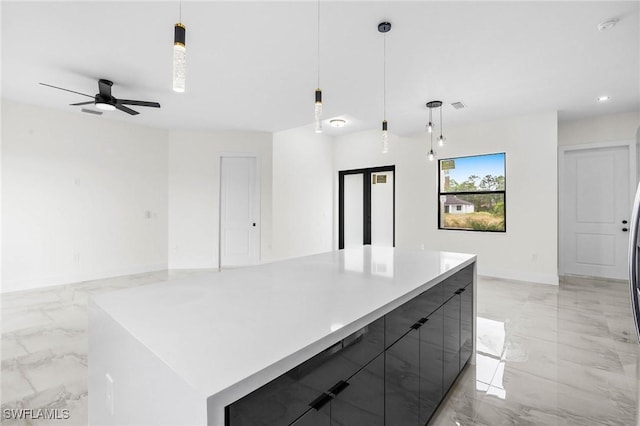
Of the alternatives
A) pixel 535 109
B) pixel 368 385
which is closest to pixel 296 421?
pixel 368 385

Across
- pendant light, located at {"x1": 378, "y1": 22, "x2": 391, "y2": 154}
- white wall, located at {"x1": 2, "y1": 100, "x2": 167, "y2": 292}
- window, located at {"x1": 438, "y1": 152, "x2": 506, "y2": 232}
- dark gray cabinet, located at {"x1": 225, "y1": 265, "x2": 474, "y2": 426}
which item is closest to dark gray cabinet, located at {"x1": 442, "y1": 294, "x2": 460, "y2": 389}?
dark gray cabinet, located at {"x1": 225, "y1": 265, "x2": 474, "y2": 426}

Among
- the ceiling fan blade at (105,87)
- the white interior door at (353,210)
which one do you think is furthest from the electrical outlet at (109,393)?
the white interior door at (353,210)

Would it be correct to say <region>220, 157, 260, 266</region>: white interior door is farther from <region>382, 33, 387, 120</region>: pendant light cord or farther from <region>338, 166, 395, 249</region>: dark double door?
<region>382, 33, 387, 120</region>: pendant light cord

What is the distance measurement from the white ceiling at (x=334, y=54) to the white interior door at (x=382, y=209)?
2386mm

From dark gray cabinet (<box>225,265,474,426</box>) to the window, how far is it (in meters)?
3.92

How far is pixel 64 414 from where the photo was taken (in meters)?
1.81

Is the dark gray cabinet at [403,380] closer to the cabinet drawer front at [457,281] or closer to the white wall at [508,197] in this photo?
the cabinet drawer front at [457,281]

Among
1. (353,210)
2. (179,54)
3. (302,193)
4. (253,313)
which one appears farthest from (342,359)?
(353,210)

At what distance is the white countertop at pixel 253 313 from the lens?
715 mm

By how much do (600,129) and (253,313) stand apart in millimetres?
6498

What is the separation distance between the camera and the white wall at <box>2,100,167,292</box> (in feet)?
14.2

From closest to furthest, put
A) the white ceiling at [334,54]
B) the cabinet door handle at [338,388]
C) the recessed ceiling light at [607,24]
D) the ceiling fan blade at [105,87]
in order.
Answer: the cabinet door handle at [338,388], the white ceiling at [334,54], the recessed ceiling light at [607,24], the ceiling fan blade at [105,87]

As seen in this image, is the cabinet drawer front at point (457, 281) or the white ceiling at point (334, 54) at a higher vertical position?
the white ceiling at point (334, 54)

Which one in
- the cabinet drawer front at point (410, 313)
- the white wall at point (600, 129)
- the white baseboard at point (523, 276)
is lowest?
the white baseboard at point (523, 276)
